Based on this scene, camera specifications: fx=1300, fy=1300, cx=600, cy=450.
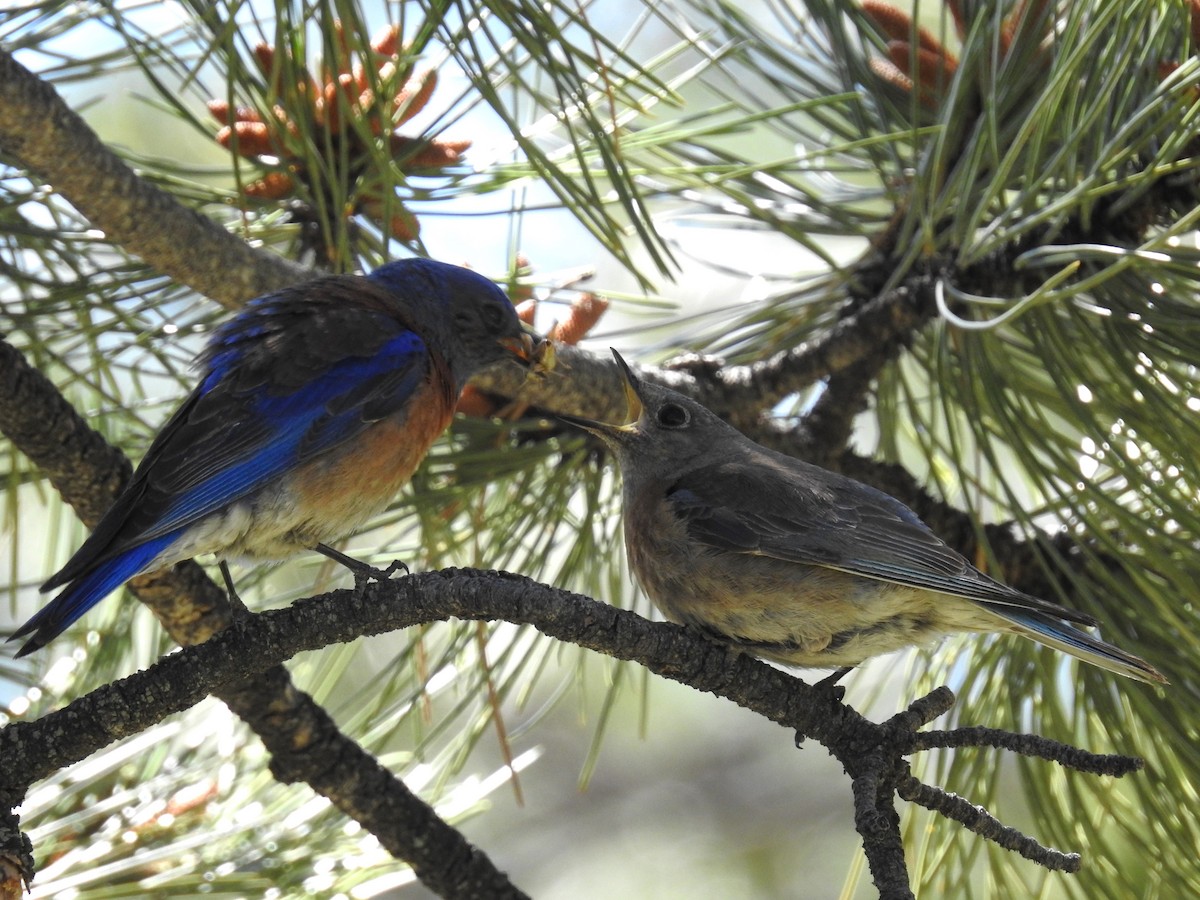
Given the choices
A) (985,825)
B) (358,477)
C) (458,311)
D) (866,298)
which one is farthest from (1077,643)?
(458,311)

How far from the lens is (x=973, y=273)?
2.71m

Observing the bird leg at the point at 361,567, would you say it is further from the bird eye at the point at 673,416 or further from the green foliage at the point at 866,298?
the bird eye at the point at 673,416

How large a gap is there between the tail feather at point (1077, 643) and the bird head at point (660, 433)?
814mm

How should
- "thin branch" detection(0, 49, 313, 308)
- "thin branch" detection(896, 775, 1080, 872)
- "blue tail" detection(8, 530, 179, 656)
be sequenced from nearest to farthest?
1. "thin branch" detection(896, 775, 1080, 872)
2. "blue tail" detection(8, 530, 179, 656)
3. "thin branch" detection(0, 49, 313, 308)

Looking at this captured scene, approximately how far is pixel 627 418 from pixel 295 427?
2.54ft

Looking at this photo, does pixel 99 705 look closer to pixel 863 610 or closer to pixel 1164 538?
pixel 863 610

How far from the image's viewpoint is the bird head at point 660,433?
2887mm

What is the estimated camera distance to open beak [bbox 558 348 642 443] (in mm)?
2795

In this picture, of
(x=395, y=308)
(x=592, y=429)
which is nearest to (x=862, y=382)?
(x=592, y=429)

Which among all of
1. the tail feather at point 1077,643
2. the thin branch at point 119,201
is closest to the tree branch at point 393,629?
the tail feather at point 1077,643

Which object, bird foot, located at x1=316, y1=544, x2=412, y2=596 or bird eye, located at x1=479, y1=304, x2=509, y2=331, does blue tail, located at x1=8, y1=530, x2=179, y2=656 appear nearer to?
bird foot, located at x1=316, y1=544, x2=412, y2=596

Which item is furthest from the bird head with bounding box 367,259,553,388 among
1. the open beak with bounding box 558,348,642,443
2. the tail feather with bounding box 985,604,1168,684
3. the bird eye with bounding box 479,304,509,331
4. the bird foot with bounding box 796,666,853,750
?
the tail feather with bounding box 985,604,1168,684

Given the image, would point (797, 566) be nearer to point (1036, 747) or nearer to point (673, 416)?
point (673, 416)

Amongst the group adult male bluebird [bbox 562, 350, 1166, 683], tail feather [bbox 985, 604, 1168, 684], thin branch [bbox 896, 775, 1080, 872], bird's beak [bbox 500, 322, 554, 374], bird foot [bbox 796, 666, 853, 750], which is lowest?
thin branch [bbox 896, 775, 1080, 872]
